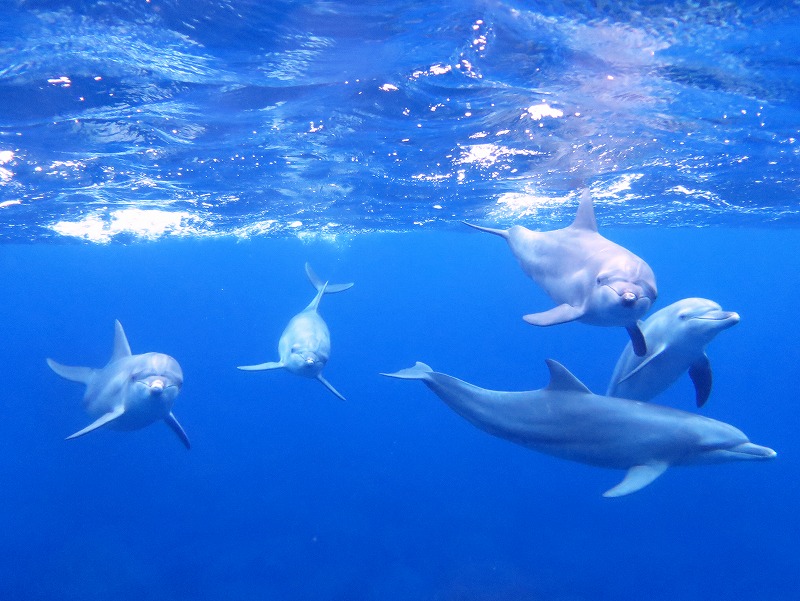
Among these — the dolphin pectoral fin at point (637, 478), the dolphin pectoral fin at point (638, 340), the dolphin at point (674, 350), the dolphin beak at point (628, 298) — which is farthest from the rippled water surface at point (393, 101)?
the dolphin pectoral fin at point (637, 478)

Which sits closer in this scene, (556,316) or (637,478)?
(556,316)

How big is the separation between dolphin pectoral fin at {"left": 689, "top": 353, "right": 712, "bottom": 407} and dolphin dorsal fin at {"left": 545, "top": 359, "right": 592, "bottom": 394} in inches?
69.0

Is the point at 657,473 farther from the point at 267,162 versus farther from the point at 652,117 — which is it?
the point at 267,162

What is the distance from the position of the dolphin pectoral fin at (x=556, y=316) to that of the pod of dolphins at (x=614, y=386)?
1 centimetres

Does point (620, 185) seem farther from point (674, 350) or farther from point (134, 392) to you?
point (134, 392)

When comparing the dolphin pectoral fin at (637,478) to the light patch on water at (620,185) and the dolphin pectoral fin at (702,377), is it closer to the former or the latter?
the dolphin pectoral fin at (702,377)

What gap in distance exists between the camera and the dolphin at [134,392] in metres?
9.56

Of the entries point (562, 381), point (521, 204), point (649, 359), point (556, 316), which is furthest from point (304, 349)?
point (521, 204)

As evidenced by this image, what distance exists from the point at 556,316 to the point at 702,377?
2.89 metres

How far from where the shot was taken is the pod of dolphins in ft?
21.4

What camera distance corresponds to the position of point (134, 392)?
381 inches

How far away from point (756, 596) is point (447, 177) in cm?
1716

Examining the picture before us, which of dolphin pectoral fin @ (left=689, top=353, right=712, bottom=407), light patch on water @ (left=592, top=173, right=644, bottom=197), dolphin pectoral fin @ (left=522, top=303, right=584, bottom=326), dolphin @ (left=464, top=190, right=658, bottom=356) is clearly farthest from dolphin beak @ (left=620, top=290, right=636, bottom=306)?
light patch on water @ (left=592, top=173, right=644, bottom=197)

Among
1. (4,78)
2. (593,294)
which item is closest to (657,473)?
(593,294)
